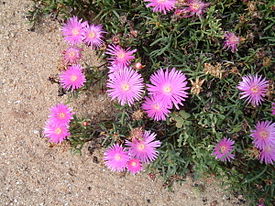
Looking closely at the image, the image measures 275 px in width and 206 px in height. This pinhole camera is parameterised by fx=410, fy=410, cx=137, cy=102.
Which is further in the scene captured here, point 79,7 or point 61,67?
point 79,7

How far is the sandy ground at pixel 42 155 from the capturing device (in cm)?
209

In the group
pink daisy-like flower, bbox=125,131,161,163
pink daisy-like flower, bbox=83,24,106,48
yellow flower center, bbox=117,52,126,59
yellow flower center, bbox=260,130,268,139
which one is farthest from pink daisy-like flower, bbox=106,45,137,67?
yellow flower center, bbox=260,130,268,139

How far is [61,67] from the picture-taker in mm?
1893

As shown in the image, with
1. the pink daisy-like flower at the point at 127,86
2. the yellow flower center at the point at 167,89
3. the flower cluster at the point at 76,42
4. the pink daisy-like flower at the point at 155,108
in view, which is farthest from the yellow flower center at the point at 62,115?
the yellow flower center at the point at 167,89

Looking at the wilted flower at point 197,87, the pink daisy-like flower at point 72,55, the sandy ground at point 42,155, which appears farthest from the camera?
the sandy ground at point 42,155

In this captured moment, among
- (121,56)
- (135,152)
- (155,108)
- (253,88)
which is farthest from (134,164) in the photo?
(253,88)

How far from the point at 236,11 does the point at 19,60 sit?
1149 mm

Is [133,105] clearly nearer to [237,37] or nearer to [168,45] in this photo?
[168,45]

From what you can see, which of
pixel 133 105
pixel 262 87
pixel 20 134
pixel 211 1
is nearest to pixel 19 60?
pixel 20 134

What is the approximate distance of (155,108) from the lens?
1.77 metres

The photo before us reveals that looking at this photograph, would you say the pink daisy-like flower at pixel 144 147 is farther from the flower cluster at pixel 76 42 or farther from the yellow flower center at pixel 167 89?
the flower cluster at pixel 76 42

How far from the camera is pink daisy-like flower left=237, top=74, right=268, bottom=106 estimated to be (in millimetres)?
1717

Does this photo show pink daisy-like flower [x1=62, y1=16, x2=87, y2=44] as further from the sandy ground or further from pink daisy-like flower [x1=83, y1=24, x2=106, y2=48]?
the sandy ground

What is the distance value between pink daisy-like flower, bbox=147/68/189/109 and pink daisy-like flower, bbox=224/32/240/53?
0.25m
